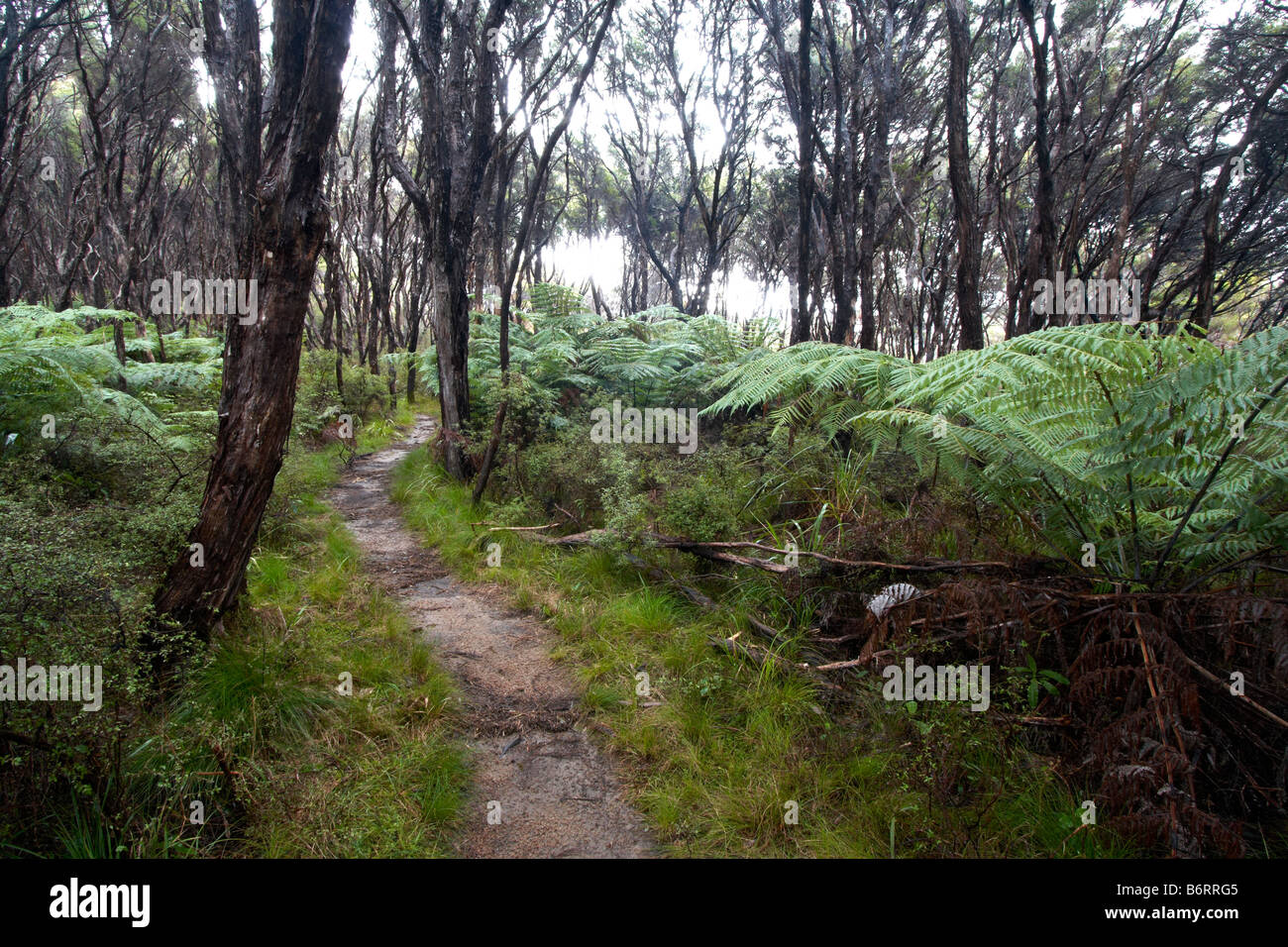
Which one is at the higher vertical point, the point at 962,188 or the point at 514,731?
the point at 962,188

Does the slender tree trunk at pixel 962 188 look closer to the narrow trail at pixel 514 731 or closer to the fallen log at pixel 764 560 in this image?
the fallen log at pixel 764 560

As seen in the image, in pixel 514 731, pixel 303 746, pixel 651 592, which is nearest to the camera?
pixel 303 746

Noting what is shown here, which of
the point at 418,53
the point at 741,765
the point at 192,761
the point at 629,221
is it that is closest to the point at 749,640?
the point at 741,765
